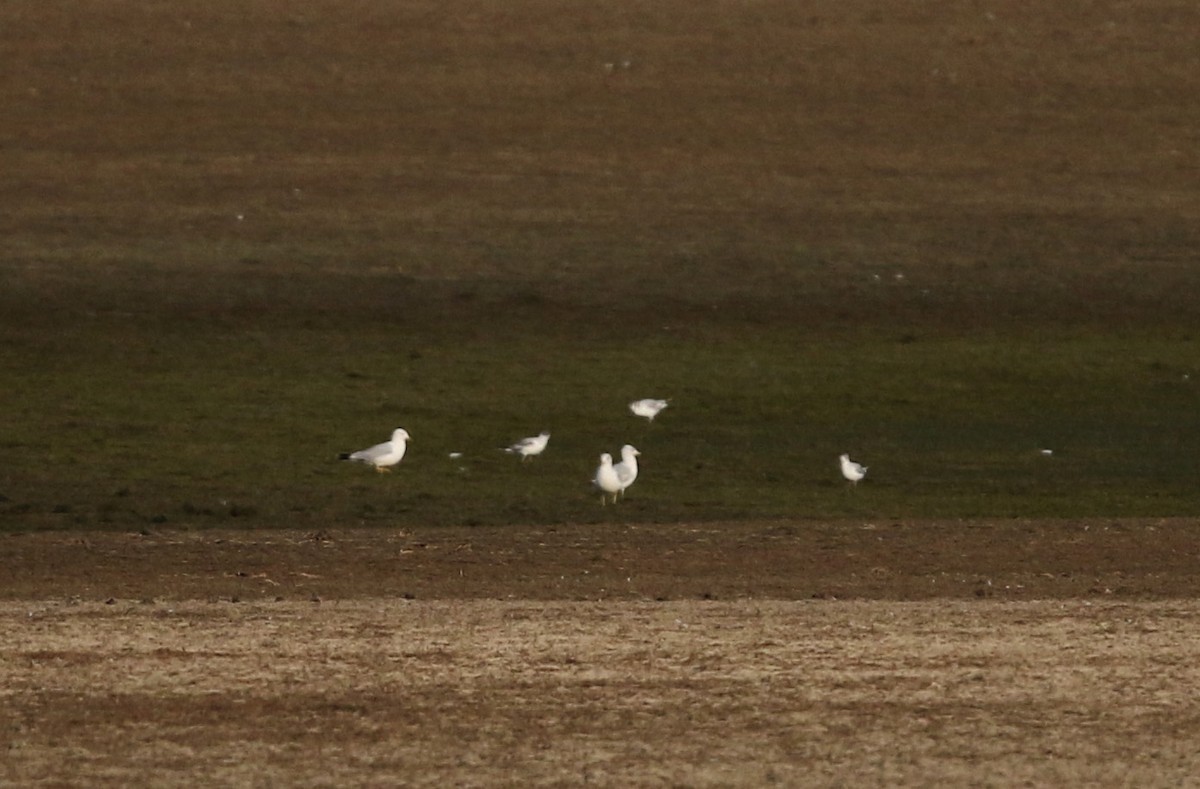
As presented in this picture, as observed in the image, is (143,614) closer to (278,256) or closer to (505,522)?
(505,522)

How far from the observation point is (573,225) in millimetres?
24641

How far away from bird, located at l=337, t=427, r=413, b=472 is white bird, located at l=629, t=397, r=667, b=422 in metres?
2.21

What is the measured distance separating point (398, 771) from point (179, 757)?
0.77 meters

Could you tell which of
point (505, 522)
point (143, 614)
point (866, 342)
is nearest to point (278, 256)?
point (866, 342)

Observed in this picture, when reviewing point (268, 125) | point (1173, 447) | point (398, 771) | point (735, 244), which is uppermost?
point (268, 125)

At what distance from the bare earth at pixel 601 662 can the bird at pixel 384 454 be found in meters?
3.01

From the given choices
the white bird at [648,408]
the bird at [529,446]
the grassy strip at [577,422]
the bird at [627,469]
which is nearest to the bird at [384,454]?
the grassy strip at [577,422]

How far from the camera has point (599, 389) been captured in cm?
1927

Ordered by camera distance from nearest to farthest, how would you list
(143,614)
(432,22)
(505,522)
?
1. (143,614)
2. (505,522)
3. (432,22)

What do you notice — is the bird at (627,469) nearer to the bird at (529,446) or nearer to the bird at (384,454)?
the bird at (529,446)

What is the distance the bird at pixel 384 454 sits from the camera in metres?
15.9

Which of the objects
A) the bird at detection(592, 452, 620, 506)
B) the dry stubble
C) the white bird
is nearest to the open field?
the dry stubble

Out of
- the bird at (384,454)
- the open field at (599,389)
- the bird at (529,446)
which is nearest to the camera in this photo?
the open field at (599,389)

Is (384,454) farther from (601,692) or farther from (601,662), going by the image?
(601,692)
